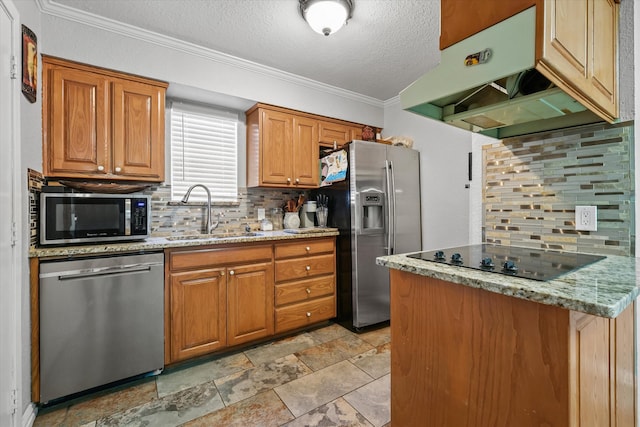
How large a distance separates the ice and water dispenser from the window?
1336 mm

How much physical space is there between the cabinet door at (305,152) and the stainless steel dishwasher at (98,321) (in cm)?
156

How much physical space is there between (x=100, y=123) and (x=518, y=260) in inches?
107

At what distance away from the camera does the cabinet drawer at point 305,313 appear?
8.68ft

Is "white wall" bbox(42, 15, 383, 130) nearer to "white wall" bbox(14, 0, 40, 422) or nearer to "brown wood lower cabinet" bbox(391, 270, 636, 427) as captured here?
"white wall" bbox(14, 0, 40, 422)

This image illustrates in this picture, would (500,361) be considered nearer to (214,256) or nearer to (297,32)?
(214,256)

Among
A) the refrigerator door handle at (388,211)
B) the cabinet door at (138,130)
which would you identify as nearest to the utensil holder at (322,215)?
the refrigerator door handle at (388,211)

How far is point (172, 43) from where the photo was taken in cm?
239

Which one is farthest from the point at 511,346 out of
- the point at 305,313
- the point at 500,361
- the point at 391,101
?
the point at 391,101

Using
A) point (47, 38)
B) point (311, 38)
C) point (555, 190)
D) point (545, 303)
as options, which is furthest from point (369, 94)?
point (545, 303)

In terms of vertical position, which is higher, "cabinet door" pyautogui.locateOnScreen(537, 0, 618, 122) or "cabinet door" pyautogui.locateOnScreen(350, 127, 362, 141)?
"cabinet door" pyautogui.locateOnScreen(350, 127, 362, 141)

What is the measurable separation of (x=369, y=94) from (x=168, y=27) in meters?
2.18

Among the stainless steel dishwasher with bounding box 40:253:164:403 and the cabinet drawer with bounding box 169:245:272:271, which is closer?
the stainless steel dishwasher with bounding box 40:253:164:403

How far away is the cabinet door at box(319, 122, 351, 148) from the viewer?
328cm

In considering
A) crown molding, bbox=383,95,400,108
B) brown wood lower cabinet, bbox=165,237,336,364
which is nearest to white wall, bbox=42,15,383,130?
crown molding, bbox=383,95,400,108
